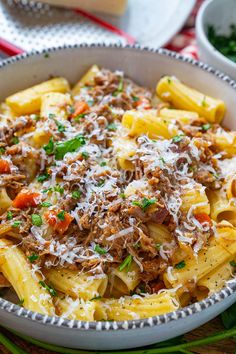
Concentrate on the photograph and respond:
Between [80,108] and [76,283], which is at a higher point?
[80,108]

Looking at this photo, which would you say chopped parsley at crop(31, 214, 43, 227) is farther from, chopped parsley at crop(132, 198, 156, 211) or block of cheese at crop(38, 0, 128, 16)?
block of cheese at crop(38, 0, 128, 16)

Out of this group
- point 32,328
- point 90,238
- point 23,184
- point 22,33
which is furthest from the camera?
point 22,33

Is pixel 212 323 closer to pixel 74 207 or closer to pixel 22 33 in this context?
pixel 74 207

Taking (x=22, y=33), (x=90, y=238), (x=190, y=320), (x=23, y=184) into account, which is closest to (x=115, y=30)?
(x=22, y=33)

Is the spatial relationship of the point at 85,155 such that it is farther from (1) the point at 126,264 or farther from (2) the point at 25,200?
(1) the point at 126,264

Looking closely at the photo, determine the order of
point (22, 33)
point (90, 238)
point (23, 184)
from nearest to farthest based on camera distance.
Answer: point (90, 238)
point (23, 184)
point (22, 33)

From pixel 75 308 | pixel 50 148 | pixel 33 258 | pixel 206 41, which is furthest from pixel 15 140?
pixel 206 41
